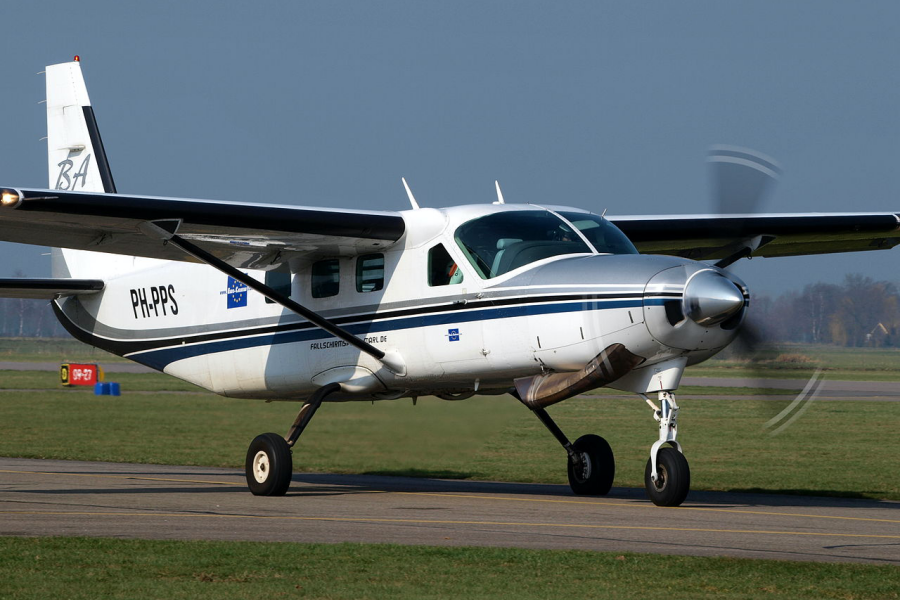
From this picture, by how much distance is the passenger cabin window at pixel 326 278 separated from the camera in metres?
15.4

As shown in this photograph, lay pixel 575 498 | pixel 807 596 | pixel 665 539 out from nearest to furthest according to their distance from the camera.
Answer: pixel 807 596
pixel 665 539
pixel 575 498

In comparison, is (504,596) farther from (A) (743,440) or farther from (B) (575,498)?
(A) (743,440)

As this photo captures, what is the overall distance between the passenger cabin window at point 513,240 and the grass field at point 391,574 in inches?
182

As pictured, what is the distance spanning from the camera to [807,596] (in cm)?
770

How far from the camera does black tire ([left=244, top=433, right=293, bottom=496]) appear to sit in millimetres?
14547

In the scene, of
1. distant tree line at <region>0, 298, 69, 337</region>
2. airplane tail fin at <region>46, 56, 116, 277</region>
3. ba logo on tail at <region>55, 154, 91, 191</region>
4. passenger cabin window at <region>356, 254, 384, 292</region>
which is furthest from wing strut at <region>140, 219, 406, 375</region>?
distant tree line at <region>0, 298, 69, 337</region>

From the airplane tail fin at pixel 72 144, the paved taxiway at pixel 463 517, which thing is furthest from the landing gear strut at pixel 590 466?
the airplane tail fin at pixel 72 144

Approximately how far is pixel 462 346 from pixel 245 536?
4203 mm

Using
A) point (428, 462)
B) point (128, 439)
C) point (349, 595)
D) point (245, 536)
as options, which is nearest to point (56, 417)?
point (128, 439)

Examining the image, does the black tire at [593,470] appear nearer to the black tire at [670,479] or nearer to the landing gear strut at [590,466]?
the landing gear strut at [590,466]

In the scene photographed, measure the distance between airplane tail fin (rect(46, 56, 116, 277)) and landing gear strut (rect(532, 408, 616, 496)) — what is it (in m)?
9.41

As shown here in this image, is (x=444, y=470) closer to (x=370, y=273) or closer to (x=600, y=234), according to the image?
(x=370, y=273)

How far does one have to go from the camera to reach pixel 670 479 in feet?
41.0

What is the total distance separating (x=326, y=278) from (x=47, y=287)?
545cm
